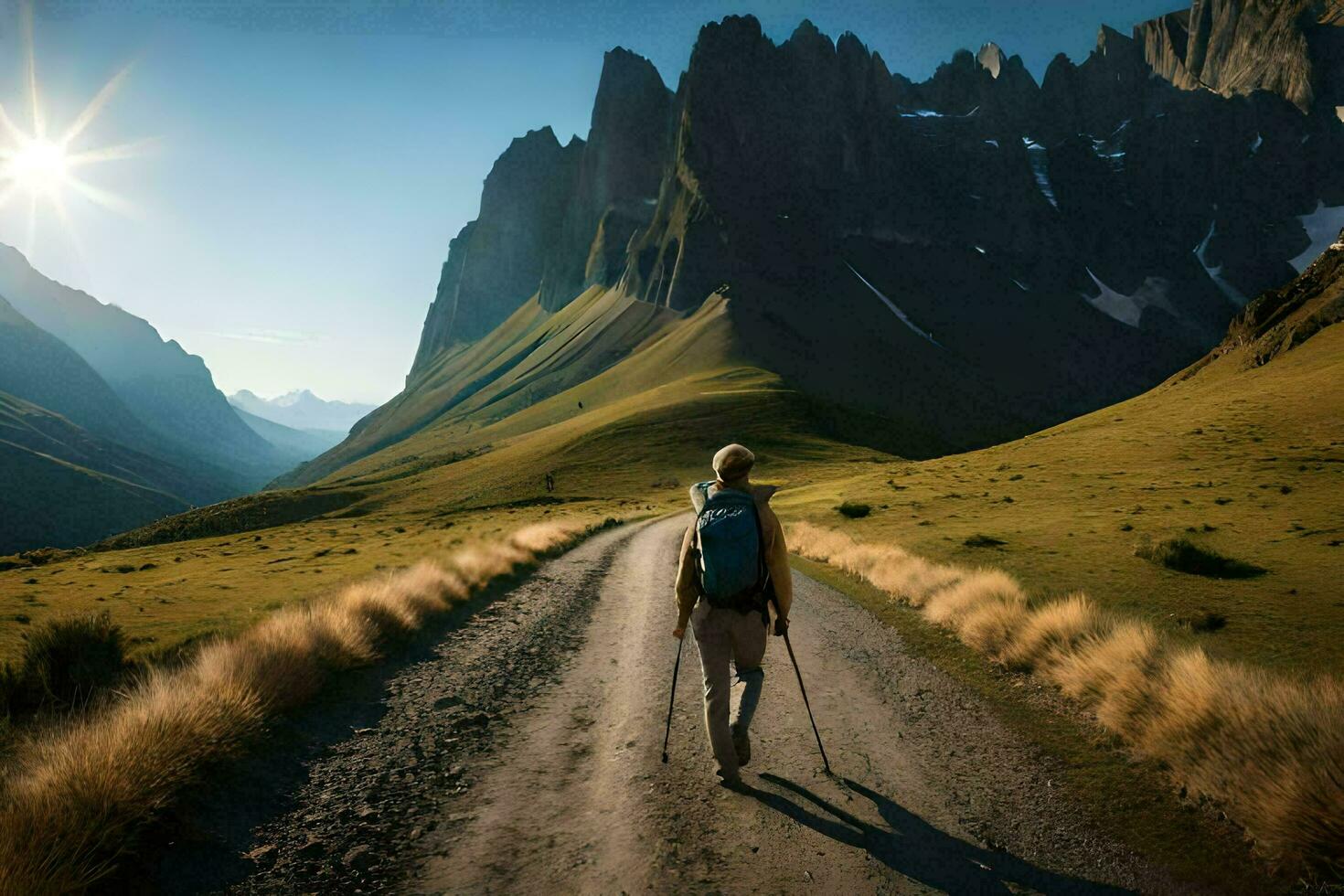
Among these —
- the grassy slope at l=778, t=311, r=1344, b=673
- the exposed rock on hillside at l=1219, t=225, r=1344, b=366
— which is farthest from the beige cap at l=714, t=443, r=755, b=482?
the exposed rock on hillside at l=1219, t=225, r=1344, b=366

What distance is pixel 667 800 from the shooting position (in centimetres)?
594

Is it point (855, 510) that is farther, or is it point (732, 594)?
point (855, 510)

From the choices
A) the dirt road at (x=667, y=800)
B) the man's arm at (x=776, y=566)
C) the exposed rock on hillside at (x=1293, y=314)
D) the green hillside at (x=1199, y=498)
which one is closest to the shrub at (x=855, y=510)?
the green hillside at (x=1199, y=498)

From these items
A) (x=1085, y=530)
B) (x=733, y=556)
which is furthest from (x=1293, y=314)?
(x=733, y=556)

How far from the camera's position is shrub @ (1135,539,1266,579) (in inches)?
629

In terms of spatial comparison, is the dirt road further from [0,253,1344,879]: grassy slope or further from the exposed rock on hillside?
the exposed rock on hillside

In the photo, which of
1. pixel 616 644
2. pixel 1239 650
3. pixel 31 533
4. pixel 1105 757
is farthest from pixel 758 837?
pixel 31 533

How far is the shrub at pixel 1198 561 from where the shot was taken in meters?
16.0

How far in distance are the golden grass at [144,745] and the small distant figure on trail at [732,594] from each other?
4.45 m

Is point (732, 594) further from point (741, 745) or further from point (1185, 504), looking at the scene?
point (1185, 504)

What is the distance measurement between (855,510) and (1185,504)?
48.9 ft

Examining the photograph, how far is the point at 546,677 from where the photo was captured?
10211mm

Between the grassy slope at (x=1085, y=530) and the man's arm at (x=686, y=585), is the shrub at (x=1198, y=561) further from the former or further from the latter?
the man's arm at (x=686, y=585)

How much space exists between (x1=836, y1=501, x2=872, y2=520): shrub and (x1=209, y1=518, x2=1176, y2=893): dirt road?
26.7 m
